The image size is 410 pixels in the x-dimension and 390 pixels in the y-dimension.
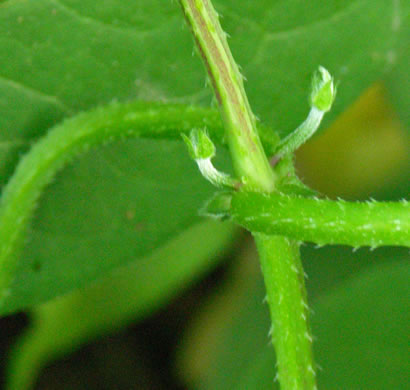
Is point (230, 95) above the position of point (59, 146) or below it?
above

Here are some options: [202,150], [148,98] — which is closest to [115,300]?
[148,98]

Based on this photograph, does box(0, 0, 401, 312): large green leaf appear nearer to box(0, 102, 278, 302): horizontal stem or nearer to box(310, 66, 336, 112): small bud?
box(0, 102, 278, 302): horizontal stem

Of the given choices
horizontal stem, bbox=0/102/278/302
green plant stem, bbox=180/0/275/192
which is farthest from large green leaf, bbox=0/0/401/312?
green plant stem, bbox=180/0/275/192

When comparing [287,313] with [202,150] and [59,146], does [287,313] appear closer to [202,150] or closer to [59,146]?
[202,150]

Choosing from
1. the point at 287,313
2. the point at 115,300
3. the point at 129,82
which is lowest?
the point at 115,300

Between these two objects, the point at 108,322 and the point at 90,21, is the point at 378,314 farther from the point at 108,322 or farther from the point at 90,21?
the point at 90,21

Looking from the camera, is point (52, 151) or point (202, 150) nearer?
point (202, 150)
